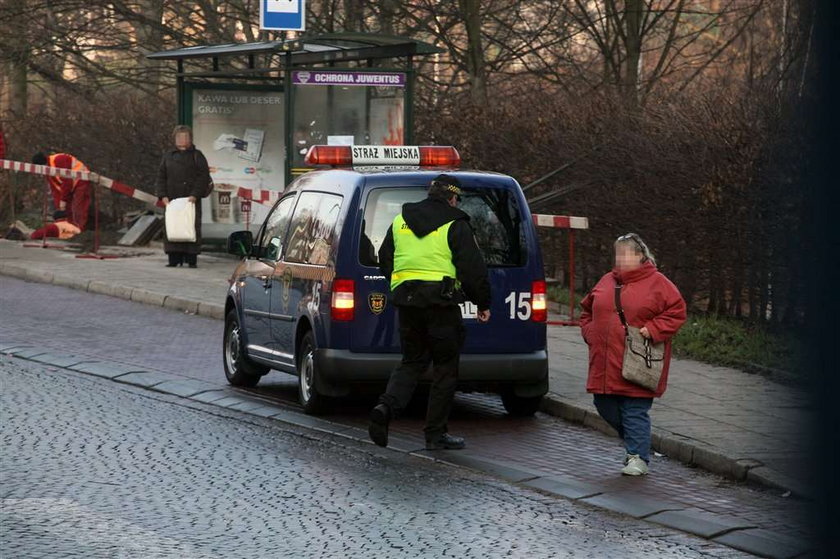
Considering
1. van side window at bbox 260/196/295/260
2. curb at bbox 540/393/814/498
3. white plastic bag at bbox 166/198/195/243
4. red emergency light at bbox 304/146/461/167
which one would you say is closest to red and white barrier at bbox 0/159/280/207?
white plastic bag at bbox 166/198/195/243

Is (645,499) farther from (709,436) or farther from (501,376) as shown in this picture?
(501,376)

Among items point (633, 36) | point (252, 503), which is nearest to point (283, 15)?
point (633, 36)

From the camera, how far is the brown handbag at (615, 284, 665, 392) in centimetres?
796

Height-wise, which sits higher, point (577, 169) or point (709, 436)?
point (577, 169)

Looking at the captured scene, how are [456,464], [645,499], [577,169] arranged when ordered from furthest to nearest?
[577,169] → [456,464] → [645,499]

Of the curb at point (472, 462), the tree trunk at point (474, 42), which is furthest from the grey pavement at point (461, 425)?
the tree trunk at point (474, 42)

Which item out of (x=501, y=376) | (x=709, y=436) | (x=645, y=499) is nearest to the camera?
(x=645, y=499)

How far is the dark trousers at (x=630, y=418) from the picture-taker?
8000 millimetres

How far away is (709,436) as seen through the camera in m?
8.71

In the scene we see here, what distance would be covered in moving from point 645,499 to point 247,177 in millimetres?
14517

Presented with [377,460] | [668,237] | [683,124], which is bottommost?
[377,460]

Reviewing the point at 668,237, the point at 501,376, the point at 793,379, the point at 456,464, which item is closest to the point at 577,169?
the point at 668,237

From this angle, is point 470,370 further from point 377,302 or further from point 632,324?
point 632,324

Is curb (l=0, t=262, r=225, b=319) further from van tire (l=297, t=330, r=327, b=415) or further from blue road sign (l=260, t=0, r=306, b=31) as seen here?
van tire (l=297, t=330, r=327, b=415)
